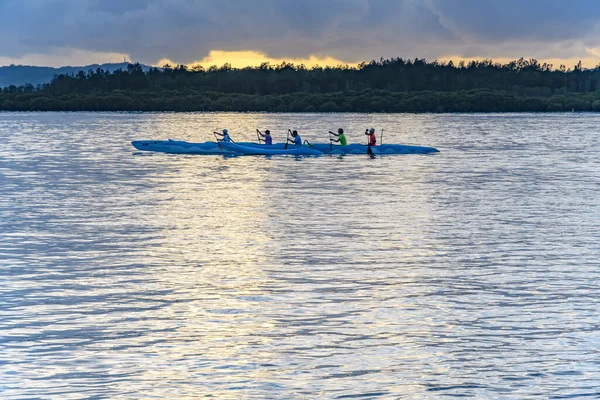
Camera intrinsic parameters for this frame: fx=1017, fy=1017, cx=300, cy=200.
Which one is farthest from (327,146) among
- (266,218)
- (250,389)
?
(250,389)

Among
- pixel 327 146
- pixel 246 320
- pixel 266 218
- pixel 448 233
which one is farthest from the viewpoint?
pixel 327 146

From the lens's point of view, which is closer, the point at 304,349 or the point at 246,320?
the point at 304,349

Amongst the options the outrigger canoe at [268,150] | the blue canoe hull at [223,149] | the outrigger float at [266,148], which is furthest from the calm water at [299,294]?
the blue canoe hull at [223,149]

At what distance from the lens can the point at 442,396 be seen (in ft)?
31.4

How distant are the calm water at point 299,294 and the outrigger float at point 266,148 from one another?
16670 millimetres

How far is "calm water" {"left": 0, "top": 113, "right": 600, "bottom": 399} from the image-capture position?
10.2m

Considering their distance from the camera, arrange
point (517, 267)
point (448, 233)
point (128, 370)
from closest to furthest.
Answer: point (128, 370)
point (517, 267)
point (448, 233)

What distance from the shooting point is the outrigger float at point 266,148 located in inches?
1874

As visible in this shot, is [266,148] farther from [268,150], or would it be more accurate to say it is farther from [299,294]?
[299,294]

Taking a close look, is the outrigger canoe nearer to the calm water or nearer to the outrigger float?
the outrigger float

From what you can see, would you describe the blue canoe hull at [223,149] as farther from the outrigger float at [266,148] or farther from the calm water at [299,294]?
the calm water at [299,294]

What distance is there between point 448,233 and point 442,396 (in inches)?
458

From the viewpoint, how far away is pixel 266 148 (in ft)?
158

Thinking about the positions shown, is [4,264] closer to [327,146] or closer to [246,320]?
[246,320]
